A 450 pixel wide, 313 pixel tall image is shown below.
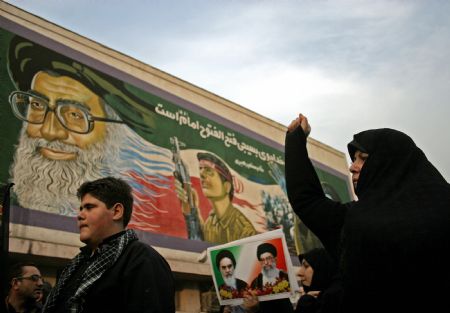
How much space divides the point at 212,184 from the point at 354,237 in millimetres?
12639

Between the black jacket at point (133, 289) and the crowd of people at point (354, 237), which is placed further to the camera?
the black jacket at point (133, 289)

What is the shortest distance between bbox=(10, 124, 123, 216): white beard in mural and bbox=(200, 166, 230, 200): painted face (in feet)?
10.8

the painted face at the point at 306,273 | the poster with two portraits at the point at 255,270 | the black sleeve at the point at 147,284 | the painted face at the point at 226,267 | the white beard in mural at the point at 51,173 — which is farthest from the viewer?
the white beard in mural at the point at 51,173

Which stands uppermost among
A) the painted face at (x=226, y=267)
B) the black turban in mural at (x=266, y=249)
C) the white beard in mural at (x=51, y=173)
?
the white beard in mural at (x=51, y=173)

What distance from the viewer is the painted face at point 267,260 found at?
4.21 m

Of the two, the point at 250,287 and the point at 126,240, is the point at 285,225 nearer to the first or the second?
the point at 250,287

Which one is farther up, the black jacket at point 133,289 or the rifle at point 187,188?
the rifle at point 187,188

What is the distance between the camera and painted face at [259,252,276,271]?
4207mm

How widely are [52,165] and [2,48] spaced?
9.08 feet

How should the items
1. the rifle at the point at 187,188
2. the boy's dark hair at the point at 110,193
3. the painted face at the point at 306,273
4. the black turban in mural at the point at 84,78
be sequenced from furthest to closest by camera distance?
the rifle at the point at 187,188 → the black turban in mural at the point at 84,78 → the painted face at the point at 306,273 → the boy's dark hair at the point at 110,193

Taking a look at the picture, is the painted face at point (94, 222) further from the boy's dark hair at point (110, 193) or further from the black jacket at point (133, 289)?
the black jacket at point (133, 289)

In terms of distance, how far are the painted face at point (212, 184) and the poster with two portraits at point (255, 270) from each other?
31.3 ft

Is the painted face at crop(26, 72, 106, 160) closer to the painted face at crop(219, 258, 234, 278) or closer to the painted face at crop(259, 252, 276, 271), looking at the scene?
the painted face at crop(219, 258, 234, 278)

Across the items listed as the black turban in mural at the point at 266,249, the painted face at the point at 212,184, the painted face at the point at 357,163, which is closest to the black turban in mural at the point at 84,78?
the painted face at the point at 212,184
